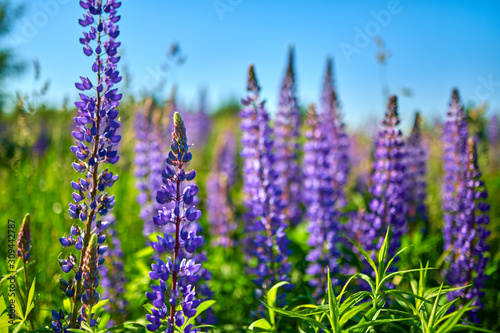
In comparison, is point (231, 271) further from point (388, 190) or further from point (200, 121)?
point (200, 121)

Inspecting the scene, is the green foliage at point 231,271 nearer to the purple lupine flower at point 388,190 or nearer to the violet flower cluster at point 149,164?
the purple lupine flower at point 388,190

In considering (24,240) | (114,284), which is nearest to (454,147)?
(114,284)

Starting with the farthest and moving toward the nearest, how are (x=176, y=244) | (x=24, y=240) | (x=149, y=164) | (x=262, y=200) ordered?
(x=149, y=164) < (x=262, y=200) < (x=24, y=240) < (x=176, y=244)

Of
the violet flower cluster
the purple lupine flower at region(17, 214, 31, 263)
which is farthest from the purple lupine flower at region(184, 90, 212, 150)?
the purple lupine flower at region(17, 214, 31, 263)

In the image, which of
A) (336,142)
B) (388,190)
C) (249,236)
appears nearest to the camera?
(388,190)

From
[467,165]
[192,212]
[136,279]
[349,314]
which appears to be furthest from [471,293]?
[136,279]

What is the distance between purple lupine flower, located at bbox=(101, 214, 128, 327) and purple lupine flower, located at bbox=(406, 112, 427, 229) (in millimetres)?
3438

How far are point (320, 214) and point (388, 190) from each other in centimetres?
Result: 65

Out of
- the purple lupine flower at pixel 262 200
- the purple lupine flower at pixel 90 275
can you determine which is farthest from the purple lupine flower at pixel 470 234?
the purple lupine flower at pixel 90 275

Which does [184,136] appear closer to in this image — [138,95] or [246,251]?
[246,251]

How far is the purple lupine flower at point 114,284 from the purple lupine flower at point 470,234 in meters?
2.73

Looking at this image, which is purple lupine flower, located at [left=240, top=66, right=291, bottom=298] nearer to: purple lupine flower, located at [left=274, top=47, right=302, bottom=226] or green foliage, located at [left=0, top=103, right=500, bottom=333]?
green foliage, located at [left=0, top=103, right=500, bottom=333]

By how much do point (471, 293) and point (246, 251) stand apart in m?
2.23

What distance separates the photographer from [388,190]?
299 cm
